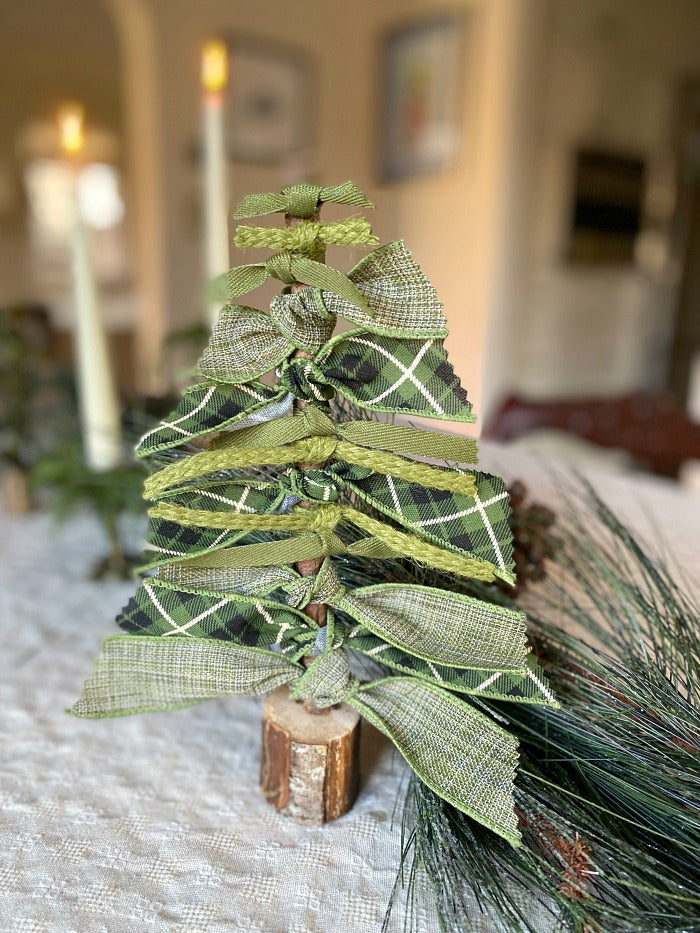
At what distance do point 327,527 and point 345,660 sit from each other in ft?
0.25

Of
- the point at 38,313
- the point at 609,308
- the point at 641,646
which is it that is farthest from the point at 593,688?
the point at 609,308

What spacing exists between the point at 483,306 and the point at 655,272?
2588 millimetres

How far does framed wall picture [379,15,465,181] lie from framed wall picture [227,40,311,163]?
246 millimetres

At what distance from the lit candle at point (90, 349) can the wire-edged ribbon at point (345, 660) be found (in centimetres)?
34

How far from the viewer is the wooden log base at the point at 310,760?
0.36 metres

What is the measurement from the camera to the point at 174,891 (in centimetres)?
32

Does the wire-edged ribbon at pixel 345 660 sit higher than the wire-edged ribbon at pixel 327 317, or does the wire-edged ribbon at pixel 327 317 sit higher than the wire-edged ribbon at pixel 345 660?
the wire-edged ribbon at pixel 327 317

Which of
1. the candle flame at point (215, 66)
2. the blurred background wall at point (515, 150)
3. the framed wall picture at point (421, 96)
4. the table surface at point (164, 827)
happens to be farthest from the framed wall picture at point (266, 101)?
the table surface at point (164, 827)

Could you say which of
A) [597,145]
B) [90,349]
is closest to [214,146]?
[90,349]

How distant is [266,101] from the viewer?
195cm

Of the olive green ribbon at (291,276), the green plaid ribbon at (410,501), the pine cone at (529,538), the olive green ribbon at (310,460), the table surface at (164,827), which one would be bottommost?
the table surface at (164,827)

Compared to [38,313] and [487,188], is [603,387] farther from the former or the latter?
[38,313]

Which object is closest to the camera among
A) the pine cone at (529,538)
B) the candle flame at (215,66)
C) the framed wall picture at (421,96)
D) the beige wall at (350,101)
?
the pine cone at (529,538)

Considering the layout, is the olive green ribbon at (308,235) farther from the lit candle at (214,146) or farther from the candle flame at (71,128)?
the candle flame at (71,128)
